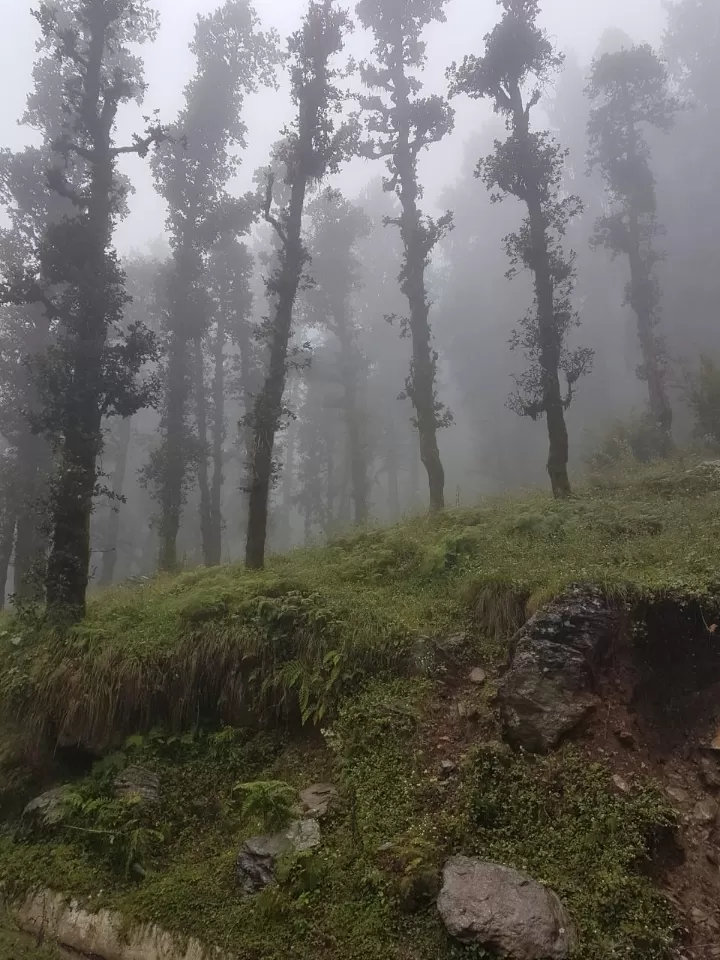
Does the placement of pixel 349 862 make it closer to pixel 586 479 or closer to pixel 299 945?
pixel 299 945

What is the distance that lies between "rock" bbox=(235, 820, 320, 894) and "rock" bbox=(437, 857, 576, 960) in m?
1.36

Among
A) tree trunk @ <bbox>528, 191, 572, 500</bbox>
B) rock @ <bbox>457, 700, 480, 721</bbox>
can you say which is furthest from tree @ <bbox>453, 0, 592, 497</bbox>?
rock @ <bbox>457, 700, 480, 721</bbox>

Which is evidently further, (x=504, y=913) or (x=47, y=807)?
(x=47, y=807)

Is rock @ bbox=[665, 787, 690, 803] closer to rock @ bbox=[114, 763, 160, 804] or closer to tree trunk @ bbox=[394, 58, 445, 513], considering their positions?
rock @ bbox=[114, 763, 160, 804]

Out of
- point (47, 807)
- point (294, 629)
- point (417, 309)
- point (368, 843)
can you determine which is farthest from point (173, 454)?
point (368, 843)

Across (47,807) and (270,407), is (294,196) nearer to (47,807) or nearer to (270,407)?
(270,407)

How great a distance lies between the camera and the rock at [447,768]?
573 centimetres

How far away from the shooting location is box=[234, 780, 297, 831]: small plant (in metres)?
5.68

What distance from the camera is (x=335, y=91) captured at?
14078 mm

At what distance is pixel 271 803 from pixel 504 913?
2.30 meters

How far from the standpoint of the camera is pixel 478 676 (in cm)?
676

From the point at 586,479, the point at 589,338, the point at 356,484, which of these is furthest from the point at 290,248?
the point at 589,338

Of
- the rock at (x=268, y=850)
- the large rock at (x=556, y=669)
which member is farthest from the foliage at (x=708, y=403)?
the rock at (x=268, y=850)

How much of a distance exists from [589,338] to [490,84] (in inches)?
1120
